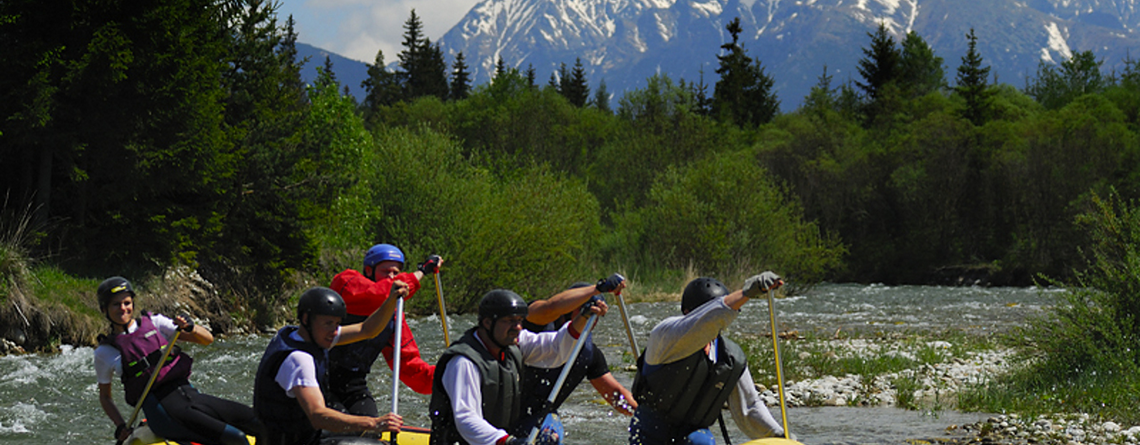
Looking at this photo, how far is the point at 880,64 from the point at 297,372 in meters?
58.8

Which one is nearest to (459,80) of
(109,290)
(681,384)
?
(109,290)

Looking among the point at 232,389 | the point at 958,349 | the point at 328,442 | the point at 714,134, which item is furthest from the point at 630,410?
the point at 714,134

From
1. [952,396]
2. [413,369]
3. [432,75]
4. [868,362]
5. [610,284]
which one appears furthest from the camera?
[432,75]

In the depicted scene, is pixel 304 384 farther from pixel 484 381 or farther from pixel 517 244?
pixel 517 244

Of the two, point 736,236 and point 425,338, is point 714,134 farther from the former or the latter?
point 425,338

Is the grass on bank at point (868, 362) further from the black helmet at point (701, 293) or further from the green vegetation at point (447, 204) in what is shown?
the black helmet at point (701, 293)

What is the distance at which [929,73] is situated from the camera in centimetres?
6338

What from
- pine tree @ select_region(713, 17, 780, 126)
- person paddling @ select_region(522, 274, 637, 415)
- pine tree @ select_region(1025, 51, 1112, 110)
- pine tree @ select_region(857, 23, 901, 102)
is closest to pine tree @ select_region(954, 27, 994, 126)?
pine tree @ select_region(857, 23, 901, 102)

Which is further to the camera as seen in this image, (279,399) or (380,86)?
(380,86)

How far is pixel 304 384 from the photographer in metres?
4.56

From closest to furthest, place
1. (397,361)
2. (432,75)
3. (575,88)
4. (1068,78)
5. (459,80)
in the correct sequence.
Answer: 1. (397,361)
2. (1068,78)
3. (432,75)
4. (575,88)
5. (459,80)

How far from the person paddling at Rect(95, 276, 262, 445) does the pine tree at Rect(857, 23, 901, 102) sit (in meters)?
56.2

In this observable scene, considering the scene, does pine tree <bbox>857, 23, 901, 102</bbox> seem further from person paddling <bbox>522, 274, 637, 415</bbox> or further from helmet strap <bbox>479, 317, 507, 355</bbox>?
helmet strap <bbox>479, 317, 507, 355</bbox>

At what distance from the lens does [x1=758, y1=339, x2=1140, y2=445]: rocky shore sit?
8.12m
